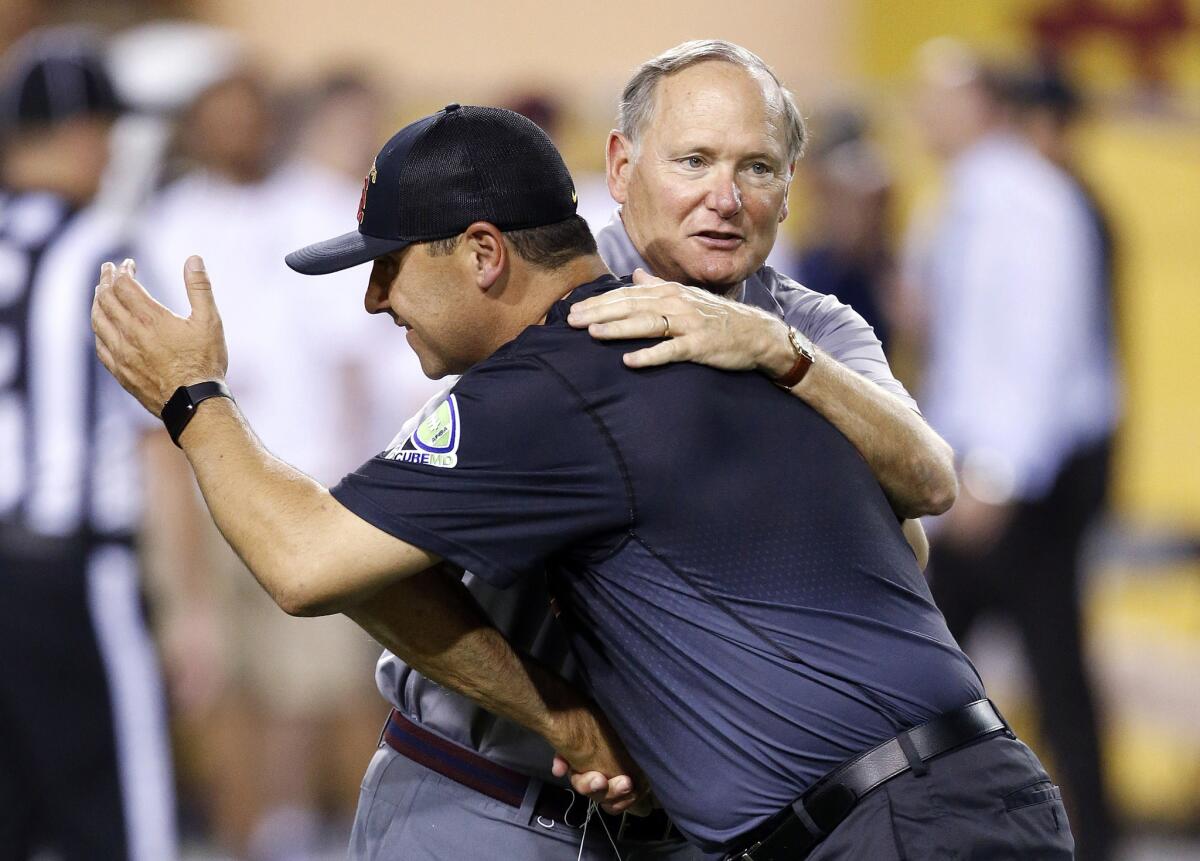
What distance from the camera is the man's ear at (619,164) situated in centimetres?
281

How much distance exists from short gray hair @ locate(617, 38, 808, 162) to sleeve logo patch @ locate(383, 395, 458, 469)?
0.68m

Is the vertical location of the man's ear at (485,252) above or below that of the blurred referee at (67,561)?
above

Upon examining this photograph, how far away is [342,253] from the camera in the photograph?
8.07ft

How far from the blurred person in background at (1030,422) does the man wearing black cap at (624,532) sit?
3577 mm

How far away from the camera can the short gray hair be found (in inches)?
105

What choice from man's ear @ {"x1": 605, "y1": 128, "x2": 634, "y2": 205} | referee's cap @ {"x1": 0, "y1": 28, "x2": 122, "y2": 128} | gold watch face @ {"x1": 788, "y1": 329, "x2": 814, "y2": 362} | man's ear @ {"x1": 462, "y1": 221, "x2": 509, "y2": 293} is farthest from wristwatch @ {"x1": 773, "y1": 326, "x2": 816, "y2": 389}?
referee's cap @ {"x1": 0, "y1": 28, "x2": 122, "y2": 128}

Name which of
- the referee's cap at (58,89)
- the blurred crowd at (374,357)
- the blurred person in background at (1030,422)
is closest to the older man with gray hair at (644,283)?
the referee's cap at (58,89)

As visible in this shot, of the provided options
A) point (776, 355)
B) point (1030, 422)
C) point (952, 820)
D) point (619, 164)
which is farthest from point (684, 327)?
point (1030, 422)

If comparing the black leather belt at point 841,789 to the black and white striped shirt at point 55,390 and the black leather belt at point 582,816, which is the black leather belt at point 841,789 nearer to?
the black leather belt at point 582,816

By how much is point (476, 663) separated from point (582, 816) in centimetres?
41

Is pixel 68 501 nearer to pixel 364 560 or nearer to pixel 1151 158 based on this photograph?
pixel 364 560

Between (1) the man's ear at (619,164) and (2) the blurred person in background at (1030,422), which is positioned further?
(2) the blurred person in background at (1030,422)

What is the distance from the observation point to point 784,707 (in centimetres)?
229

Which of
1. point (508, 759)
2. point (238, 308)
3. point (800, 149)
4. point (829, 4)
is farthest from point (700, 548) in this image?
point (829, 4)
